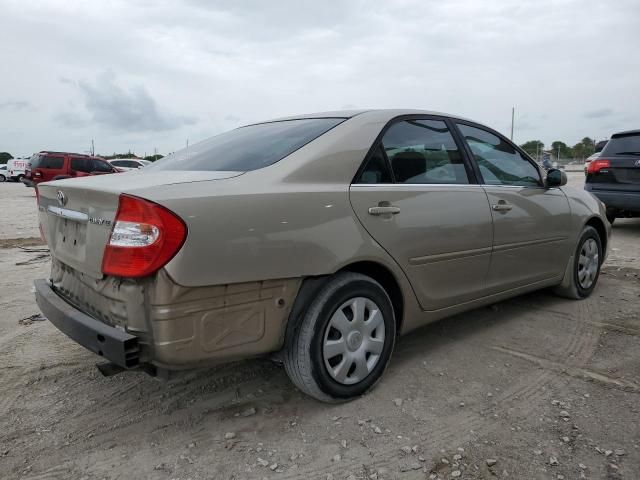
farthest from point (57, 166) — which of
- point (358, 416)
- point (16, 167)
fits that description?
point (358, 416)

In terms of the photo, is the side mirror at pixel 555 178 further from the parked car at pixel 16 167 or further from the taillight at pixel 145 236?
the parked car at pixel 16 167

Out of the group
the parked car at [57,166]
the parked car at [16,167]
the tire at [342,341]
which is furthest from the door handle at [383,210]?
the parked car at [16,167]

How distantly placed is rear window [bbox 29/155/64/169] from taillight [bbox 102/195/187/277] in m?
18.1

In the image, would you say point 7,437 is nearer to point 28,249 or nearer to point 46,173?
point 28,249

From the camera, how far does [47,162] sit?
17.8 m

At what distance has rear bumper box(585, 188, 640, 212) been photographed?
7199 millimetres

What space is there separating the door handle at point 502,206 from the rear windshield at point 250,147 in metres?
1.27

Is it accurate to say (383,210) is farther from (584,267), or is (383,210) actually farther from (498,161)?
(584,267)

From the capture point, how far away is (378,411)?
2.55 metres

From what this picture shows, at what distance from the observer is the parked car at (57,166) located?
57.5 feet

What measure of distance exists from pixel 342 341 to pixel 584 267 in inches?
115

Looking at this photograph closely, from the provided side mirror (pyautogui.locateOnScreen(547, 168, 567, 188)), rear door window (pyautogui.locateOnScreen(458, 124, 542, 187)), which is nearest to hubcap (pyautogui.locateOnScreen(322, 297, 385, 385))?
rear door window (pyautogui.locateOnScreen(458, 124, 542, 187))

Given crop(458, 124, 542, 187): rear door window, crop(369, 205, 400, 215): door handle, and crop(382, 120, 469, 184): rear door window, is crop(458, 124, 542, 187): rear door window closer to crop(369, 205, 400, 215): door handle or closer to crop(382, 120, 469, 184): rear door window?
crop(382, 120, 469, 184): rear door window

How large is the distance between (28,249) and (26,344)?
3.96 meters
